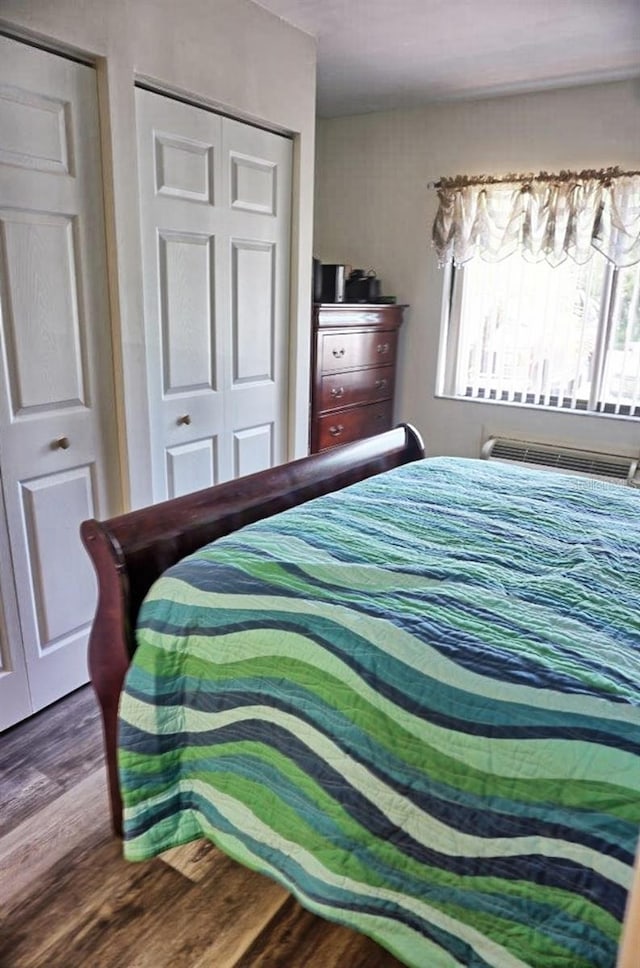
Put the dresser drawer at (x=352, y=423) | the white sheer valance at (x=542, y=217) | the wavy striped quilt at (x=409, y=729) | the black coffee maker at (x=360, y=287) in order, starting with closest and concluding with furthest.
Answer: the wavy striped quilt at (x=409, y=729)
the white sheer valance at (x=542, y=217)
the dresser drawer at (x=352, y=423)
the black coffee maker at (x=360, y=287)

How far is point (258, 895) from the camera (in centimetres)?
147

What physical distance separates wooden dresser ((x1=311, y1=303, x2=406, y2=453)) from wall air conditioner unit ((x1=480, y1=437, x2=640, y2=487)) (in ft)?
2.36

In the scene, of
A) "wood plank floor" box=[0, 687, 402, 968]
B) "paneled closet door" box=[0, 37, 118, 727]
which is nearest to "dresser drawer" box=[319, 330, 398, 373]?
"paneled closet door" box=[0, 37, 118, 727]

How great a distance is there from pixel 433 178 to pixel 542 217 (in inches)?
27.9

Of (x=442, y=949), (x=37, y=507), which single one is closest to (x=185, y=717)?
(x=442, y=949)

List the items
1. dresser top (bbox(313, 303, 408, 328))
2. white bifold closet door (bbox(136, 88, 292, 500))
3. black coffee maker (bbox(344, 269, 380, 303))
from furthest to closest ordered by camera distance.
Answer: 1. black coffee maker (bbox(344, 269, 380, 303))
2. dresser top (bbox(313, 303, 408, 328))
3. white bifold closet door (bbox(136, 88, 292, 500))

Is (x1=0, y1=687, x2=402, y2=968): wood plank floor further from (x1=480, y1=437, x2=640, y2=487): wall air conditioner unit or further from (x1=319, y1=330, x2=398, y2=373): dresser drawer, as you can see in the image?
(x1=480, y1=437, x2=640, y2=487): wall air conditioner unit

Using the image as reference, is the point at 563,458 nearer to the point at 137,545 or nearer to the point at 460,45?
the point at 460,45

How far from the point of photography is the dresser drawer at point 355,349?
330 cm

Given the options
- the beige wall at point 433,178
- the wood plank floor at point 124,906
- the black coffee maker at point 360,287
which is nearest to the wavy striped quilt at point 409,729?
the wood plank floor at point 124,906

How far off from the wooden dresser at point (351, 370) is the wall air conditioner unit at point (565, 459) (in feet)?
2.36

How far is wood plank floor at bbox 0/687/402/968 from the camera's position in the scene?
4.38 ft

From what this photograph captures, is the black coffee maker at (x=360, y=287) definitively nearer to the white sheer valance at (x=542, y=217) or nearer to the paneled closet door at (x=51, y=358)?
the white sheer valance at (x=542, y=217)

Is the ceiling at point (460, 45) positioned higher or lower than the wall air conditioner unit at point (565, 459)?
higher
